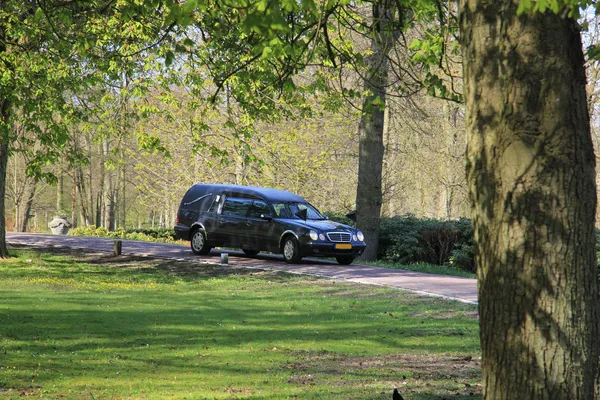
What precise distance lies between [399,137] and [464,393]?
32130 mm

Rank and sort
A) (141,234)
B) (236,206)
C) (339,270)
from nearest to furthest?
(339,270) < (236,206) < (141,234)

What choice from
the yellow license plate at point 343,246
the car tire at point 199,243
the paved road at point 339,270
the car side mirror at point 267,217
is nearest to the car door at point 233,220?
the paved road at point 339,270

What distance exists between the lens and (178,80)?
671 inches

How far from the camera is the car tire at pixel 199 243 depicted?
23.1 m

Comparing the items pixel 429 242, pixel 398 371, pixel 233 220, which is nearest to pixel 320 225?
pixel 233 220

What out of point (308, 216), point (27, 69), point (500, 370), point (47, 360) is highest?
point (27, 69)

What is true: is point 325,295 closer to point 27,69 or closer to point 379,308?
point 379,308

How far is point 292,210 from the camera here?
71.2 feet

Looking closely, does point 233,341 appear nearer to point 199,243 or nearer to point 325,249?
point 325,249

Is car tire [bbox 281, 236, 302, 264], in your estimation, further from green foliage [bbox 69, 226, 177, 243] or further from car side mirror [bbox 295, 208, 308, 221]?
green foliage [bbox 69, 226, 177, 243]

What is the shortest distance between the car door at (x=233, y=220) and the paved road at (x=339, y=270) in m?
0.59

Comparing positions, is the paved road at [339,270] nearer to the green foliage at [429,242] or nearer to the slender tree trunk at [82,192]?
the green foliage at [429,242]

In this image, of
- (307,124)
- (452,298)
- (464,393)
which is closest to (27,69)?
(452,298)

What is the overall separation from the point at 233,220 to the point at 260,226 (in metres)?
1.03
